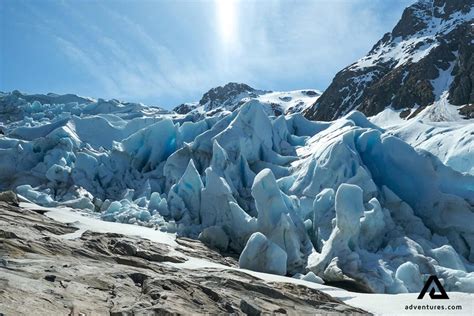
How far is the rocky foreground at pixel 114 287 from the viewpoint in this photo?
21.3 feet

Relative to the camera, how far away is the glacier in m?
15.5

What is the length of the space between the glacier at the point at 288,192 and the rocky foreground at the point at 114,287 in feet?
15.1

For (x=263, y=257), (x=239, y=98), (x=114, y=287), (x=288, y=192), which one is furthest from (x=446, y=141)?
(x=239, y=98)

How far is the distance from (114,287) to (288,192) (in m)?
14.6

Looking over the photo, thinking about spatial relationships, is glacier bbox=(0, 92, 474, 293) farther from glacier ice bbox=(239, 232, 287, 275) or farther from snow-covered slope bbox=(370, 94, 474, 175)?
snow-covered slope bbox=(370, 94, 474, 175)

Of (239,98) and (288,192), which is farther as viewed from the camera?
(239,98)

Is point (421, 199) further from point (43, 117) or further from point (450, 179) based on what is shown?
point (43, 117)

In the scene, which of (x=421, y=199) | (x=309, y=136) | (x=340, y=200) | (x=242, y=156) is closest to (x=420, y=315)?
(x=340, y=200)

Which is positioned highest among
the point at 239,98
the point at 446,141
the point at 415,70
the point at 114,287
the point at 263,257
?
the point at 239,98

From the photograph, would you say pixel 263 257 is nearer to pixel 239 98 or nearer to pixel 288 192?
pixel 288 192

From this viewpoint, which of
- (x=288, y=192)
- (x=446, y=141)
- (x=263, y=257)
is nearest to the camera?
(x=263, y=257)

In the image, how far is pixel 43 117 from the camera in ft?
158

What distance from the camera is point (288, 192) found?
2169 cm

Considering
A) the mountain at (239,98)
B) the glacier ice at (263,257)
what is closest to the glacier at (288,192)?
the glacier ice at (263,257)
